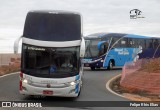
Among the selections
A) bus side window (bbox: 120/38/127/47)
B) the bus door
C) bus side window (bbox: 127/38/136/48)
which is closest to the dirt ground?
bus side window (bbox: 120/38/127/47)

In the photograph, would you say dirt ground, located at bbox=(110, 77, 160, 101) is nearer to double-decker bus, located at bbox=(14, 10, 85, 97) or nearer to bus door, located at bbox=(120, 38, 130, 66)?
double-decker bus, located at bbox=(14, 10, 85, 97)

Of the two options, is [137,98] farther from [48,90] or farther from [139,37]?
[139,37]

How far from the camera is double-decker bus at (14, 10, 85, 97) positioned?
55.5 ft

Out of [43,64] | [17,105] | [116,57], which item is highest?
[43,64]

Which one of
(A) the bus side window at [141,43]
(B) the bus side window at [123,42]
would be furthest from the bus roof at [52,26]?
(A) the bus side window at [141,43]

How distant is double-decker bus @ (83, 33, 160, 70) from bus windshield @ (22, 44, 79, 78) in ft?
63.0

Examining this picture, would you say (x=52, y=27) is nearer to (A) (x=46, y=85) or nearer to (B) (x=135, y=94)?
(A) (x=46, y=85)

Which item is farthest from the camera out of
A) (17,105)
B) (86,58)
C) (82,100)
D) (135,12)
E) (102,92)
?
(86,58)

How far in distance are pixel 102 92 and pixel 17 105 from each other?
636 cm

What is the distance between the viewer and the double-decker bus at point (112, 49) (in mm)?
36781

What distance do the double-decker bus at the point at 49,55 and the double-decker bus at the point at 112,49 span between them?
62.1 feet

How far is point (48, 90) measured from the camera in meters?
16.8

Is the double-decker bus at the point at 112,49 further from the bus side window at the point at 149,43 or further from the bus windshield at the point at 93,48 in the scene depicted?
the bus side window at the point at 149,43

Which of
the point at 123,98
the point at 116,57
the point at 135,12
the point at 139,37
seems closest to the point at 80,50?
the point at 123,98
